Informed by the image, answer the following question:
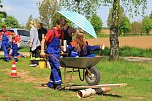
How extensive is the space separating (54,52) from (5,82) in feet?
7.38

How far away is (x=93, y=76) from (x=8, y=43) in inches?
395

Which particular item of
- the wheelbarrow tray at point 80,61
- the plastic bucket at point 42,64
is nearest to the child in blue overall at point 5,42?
the plastic bucket at point 42,64

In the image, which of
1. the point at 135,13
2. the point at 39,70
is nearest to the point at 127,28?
the point at 135,13

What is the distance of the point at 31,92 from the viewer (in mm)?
9203

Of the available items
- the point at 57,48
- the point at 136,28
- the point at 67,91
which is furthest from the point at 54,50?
the point at 136,28

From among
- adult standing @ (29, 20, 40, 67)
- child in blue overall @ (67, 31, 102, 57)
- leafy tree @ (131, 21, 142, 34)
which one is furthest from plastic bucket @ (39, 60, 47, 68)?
leafy tree @ (131, 21, 142, 34)

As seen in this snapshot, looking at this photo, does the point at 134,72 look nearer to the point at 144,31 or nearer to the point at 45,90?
the point at 45,90

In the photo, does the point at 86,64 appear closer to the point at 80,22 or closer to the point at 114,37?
the point at 80,22

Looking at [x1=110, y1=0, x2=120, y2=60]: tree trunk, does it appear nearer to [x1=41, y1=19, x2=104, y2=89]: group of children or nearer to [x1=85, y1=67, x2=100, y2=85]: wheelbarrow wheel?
[x1=41, y1=19, x2=104, y2=89]: group of children

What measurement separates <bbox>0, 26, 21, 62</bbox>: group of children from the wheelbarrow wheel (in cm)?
907

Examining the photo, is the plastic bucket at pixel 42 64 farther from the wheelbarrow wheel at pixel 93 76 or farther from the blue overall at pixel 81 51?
the wheelbarrow wheel at pixel 93 76

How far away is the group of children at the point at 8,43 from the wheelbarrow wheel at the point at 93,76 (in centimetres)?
907

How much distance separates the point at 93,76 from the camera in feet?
31.1

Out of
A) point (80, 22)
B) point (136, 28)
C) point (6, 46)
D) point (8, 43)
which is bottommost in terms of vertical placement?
point (6, 46)
